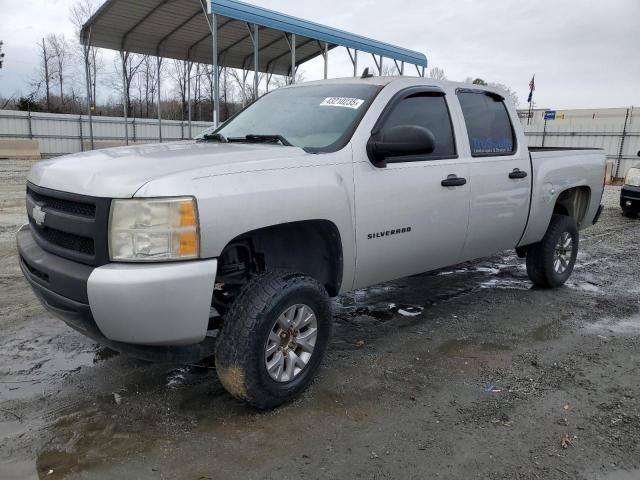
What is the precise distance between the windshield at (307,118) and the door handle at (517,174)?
5.31 feet

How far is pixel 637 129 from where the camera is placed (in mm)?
21812

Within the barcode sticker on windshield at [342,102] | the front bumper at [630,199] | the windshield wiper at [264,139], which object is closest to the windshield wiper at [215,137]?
the windshield wiper at [264,139]

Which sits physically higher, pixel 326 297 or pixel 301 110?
pixel 301 110

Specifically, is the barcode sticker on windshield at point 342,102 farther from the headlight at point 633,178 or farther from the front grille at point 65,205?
the headlight at point 633,178

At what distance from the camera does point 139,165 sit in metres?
2.75

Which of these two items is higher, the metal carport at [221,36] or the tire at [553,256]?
the metal carport at [221,36]

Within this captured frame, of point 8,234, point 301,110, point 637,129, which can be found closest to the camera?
point 301,110

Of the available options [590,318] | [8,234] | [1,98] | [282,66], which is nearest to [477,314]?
[590,318]

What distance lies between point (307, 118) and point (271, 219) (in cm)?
124

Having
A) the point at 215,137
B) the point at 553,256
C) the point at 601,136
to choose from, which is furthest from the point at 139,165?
the point at 601,136

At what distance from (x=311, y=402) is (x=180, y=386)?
2.81 ft

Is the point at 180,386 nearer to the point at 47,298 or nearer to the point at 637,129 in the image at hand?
the point at 47,298

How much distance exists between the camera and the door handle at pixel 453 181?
3.96 metres

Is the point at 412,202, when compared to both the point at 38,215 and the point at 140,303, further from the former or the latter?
the point at 38,215
